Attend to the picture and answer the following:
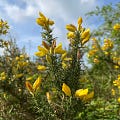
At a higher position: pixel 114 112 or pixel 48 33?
pixel 48 33

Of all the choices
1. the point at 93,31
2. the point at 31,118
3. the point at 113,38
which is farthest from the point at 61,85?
the point at 93,31

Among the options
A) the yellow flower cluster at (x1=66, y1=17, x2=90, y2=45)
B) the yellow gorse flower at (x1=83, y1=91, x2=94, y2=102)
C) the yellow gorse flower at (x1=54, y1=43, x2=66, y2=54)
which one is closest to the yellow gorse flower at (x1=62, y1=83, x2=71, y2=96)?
the yellow gorse flower at (x1=83, y1=91, x2=94, y2=102)

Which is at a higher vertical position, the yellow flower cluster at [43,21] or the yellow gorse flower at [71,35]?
the yellow flower cluster at [43,21]

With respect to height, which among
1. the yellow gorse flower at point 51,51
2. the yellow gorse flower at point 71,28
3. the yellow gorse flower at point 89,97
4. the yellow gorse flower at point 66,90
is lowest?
the yellow gorse flower at point 89,97

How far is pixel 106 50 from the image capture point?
459 cm

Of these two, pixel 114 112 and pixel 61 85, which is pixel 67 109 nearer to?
pixel 61 85

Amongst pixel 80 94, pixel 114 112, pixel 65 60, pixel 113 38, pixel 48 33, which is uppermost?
pixel 113 38

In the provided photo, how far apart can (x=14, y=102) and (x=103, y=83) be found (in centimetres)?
533

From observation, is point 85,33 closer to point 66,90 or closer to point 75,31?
point 75,31

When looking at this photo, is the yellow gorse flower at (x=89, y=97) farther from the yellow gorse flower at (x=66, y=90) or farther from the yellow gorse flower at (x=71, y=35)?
the yellow gorse flower at (x=71, y=35)

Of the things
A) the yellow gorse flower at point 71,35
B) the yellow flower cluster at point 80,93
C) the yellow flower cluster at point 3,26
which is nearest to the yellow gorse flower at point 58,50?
the yellow gorse flower at point 71,35

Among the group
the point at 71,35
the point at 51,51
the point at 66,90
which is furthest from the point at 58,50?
the point at 66,90

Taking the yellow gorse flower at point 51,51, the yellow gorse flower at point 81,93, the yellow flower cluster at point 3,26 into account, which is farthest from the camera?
A: the yellow flower cluster at point 3,26

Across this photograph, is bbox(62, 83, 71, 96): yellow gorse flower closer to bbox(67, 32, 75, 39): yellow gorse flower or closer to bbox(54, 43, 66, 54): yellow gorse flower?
bbox(54, 43, 66, 54): yellow gorse flower
